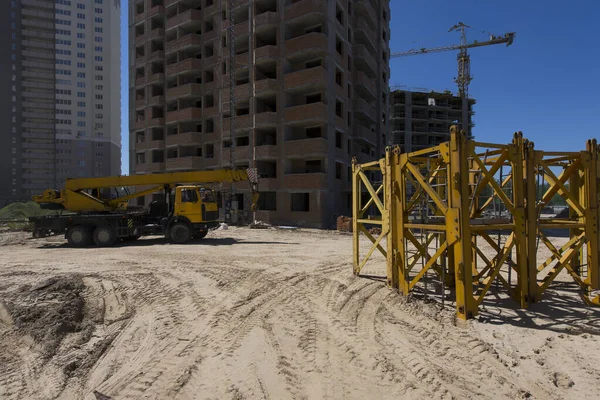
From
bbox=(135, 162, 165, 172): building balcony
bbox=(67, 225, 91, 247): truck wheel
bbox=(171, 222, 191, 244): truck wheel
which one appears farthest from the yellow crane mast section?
bbox=(135, 162, 165, 172): building balcony

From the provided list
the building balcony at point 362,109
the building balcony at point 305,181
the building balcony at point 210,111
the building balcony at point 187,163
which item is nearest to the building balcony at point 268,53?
the building balcony at point 210,111

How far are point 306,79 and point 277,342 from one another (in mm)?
26175

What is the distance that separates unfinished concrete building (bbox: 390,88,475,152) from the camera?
64.8 m

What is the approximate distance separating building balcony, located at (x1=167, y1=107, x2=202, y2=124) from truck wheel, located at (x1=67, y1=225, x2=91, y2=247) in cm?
2190

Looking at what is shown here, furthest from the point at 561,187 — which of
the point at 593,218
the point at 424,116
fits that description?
the point at 424,116

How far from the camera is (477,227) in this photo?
19.4 feet

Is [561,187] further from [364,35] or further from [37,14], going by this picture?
[37,14]

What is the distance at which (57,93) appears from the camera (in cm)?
8381

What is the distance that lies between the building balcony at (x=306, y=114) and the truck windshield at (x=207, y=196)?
13.5 m

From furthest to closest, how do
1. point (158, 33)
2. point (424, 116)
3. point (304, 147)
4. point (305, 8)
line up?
point (424, 116) < point (158, 33) < point (305, 8) < point (304, 147)

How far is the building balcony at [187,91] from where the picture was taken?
3578 centimetres

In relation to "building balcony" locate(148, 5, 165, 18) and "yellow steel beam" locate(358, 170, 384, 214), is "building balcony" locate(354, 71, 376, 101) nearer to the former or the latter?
"building balcony" locate(148, 5, 165, 18)

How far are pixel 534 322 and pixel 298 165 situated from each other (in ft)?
85.6

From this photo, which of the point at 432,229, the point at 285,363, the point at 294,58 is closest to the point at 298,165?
the point at 294,58
